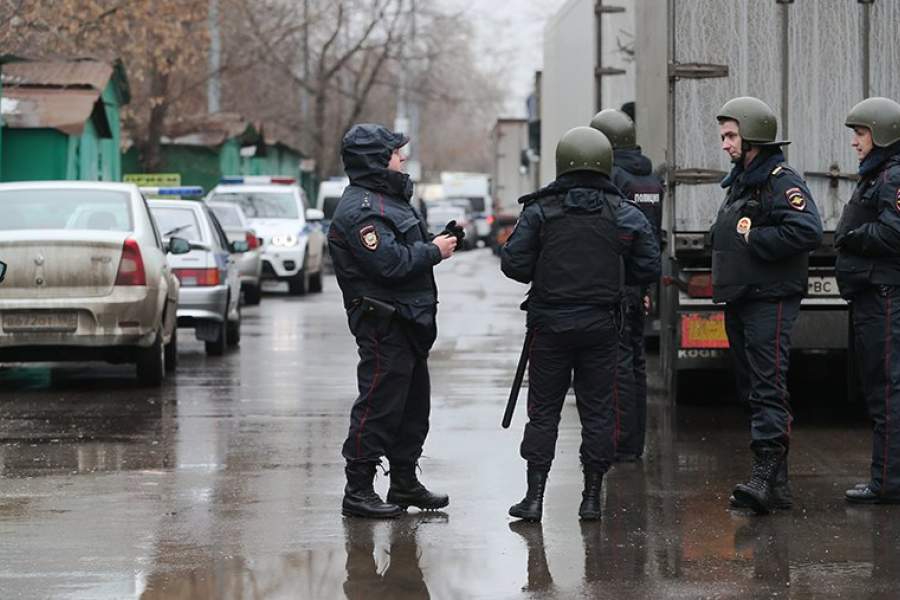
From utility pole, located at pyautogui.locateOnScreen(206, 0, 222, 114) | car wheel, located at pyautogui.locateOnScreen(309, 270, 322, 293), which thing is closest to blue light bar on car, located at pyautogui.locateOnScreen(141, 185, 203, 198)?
car wheel, located at pyautogui.locateOnScreen(309, 270, 322, 293)

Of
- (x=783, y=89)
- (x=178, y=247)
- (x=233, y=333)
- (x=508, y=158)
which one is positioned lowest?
(x=233, y=333)

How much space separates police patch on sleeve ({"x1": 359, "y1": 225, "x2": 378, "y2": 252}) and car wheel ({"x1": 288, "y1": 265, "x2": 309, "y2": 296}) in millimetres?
21251

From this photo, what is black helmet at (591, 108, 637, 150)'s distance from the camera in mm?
10234

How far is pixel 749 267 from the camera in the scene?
337 inches

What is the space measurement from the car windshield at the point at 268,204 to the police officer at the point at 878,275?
21007mm

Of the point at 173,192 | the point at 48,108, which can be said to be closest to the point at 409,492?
the point at 173,192

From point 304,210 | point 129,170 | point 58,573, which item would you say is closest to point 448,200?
point 129,170

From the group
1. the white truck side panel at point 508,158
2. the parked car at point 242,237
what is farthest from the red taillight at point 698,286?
the white truck side panel at point 508,158

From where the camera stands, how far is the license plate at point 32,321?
13.3 m

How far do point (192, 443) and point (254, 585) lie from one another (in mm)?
4092

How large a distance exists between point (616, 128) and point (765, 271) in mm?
1957

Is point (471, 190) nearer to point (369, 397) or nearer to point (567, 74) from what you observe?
point (567, 74)

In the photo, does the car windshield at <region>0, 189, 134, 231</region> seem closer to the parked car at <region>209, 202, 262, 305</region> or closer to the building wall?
the parked car at <region>209, 202, 262, 305</region>

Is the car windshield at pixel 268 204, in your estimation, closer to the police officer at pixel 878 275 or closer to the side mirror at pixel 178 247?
the side mirror at pixel 178 247
